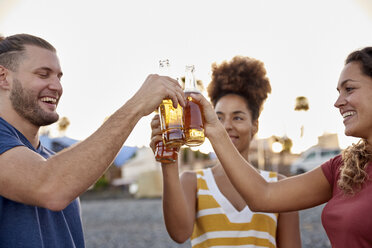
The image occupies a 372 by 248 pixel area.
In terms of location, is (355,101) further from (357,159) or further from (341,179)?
(341,179)

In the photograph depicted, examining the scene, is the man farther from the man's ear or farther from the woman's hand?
the woman's hand

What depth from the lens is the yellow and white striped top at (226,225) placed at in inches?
104

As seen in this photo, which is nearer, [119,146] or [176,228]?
[119,146]

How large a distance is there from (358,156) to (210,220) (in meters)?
1.03

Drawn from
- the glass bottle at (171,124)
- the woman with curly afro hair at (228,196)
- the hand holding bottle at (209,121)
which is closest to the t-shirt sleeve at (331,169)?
the woman with curly afro hair at (228,196)

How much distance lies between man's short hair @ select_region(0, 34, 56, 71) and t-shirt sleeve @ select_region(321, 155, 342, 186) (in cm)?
182

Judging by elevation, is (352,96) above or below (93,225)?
above

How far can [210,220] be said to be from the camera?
8.84 feet

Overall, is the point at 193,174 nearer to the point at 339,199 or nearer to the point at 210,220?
the point at 210,220

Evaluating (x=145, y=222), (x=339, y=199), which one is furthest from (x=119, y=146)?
(x=145, y=222)

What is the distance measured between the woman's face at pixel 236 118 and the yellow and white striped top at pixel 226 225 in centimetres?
41

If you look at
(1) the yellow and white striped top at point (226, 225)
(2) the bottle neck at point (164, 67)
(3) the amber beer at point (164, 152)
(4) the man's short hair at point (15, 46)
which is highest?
(4) the man's short hair at point (15, 46)

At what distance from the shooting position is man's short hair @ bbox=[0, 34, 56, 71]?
2264 mm

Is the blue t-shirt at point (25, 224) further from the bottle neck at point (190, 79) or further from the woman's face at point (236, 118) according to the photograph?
the woman's face at point (236, 118)
